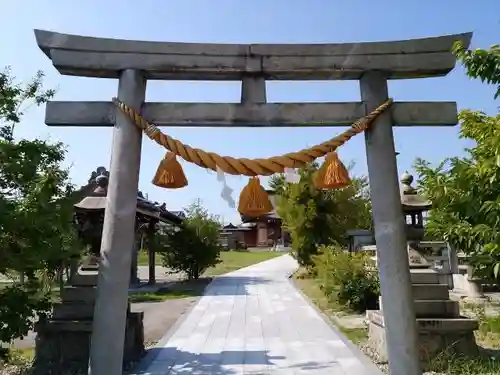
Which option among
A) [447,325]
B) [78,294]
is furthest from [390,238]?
[78,294]

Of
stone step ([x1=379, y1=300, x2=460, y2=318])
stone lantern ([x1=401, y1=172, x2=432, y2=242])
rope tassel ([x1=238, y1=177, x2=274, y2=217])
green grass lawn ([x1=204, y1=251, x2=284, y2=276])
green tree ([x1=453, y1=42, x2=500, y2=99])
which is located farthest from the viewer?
green grass lawn ([x1=204, y1=251, x2=284, y2=276])

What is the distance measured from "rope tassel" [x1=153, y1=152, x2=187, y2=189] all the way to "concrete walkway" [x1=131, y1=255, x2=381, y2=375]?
3.34 metres

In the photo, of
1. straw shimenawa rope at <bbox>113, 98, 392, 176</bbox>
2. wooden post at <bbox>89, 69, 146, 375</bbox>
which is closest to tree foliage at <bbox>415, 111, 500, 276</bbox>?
straw shimenawa rope at <bbox>113, 98, 392, 176</bbox>

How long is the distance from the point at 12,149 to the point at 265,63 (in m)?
3.31

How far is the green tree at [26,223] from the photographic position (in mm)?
5277

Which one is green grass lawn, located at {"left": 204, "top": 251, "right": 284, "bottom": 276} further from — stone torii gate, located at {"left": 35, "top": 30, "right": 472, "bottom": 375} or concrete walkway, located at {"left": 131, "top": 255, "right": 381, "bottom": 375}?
stone torii gate, located at {"left": 35, "top": 30, "right": 472, "bottom": 375}

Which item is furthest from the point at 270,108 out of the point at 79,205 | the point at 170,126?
the point at 79,205

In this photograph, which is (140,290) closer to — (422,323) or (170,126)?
(422,323)

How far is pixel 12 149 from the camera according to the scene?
18.0 feet

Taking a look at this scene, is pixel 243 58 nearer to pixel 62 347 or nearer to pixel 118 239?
pixel 118 239

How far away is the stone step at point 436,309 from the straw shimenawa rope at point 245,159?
12.0 feet

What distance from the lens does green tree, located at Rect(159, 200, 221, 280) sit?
67.1ft

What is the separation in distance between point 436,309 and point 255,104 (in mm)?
4522

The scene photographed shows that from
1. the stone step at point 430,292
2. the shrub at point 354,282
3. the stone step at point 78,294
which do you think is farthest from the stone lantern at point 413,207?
the stone step at point 78,294
